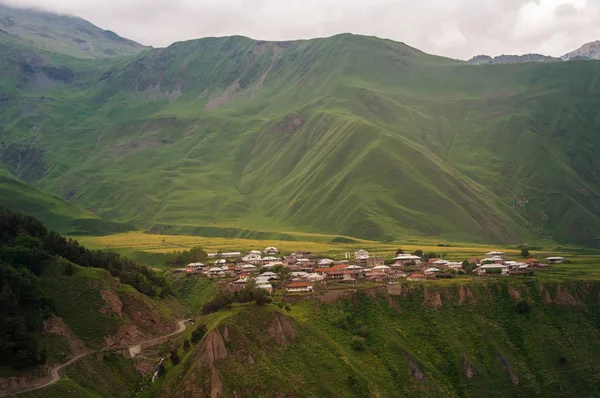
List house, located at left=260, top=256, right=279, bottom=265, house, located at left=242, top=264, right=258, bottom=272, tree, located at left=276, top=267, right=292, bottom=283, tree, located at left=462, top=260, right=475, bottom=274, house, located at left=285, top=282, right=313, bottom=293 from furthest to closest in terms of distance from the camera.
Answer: house, located at left=260, top=256, right=279, bottom=265, house, located at left=242, top=264, right=258, bottom=272, tree, located at left=462, top=260, right=475, bottom=274, tree, located at left=276, top=267, right=292, bottom=283, house, located at left=285, top=282, right=313, bottom=293

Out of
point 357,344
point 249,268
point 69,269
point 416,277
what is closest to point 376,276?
→ point 416,277

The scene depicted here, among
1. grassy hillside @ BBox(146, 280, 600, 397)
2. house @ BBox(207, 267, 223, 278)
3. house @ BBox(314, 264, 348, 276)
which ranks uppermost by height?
house @ BBox(314, 264, 348, 276)

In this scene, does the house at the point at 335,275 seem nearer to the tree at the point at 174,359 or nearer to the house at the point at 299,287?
the house at the point at 299,287

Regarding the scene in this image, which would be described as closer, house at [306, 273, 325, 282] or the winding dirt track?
the winding dirt track

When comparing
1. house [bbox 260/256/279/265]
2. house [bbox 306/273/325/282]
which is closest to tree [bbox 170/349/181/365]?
house [bbox 306/273/325/282]

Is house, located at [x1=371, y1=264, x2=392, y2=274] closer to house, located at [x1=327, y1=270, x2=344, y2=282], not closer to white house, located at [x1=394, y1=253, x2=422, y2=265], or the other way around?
house, located at [x1=327, y1=270, x2=344, y2=282]

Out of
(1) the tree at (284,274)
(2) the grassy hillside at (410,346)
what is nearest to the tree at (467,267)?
(2) the grassy hillside at (410,346)
